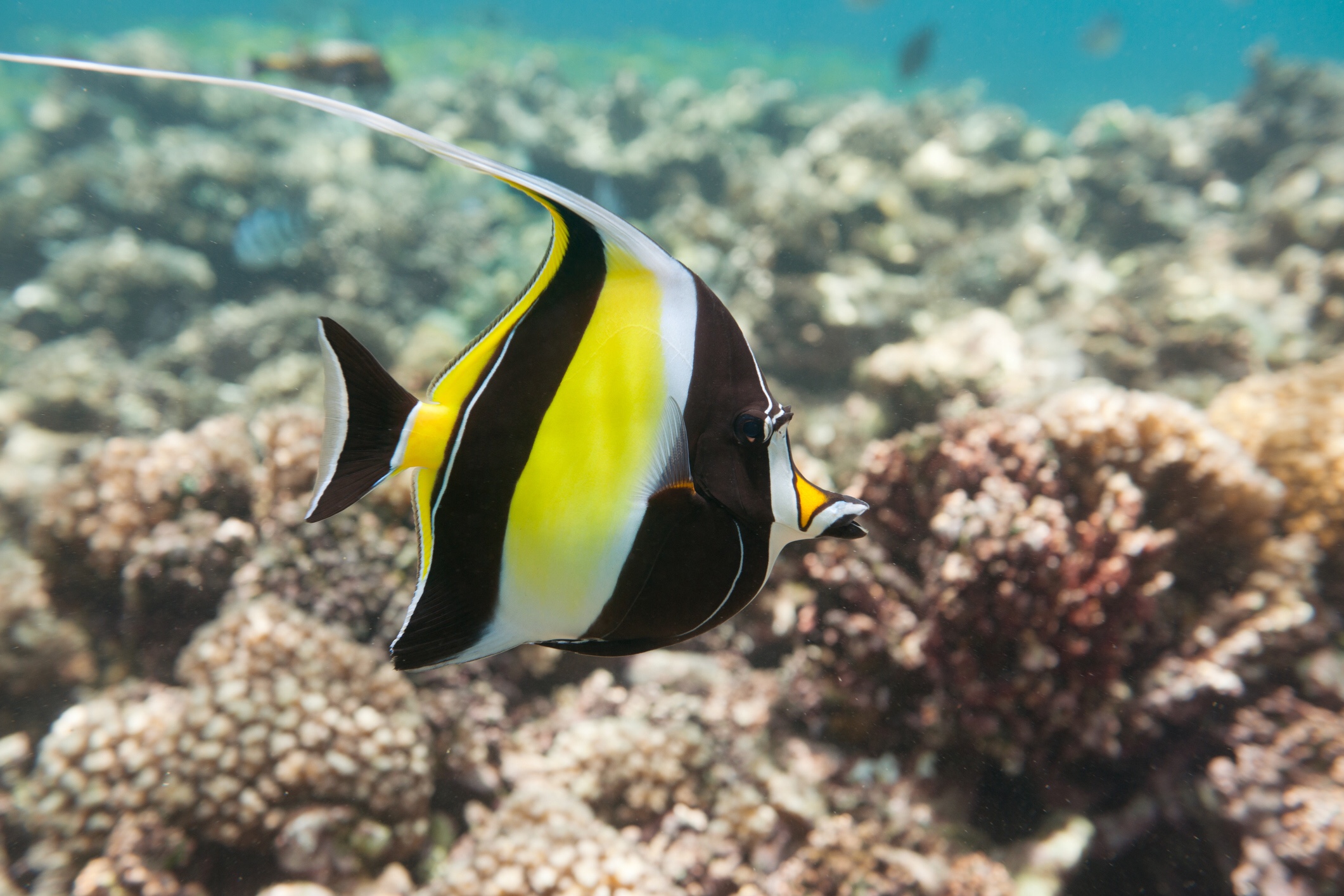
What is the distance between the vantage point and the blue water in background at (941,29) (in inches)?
1078

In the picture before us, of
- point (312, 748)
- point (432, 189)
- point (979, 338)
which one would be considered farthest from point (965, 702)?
point (432, 189)

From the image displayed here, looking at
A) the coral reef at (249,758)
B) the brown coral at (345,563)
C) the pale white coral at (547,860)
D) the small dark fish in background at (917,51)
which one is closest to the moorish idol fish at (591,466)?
the pale white coral at (547,860)

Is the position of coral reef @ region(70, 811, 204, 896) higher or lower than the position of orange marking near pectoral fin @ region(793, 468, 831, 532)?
lower

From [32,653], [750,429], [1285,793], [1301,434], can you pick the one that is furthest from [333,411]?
[1301,434]

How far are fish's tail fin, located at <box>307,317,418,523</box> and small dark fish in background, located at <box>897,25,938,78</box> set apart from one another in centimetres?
1560

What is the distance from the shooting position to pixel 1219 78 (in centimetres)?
4228

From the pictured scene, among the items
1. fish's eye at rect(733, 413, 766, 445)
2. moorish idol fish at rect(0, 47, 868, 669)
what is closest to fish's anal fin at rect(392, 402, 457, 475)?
moorish idol fish at rect(0, 47, 868, 669)

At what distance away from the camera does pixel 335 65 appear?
766cm

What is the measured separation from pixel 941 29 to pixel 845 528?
21.4 m

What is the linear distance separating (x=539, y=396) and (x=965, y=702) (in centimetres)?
219

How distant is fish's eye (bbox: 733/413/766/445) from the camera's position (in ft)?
2.66

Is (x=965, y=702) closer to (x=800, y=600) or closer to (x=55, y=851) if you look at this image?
(x=800, y=600)

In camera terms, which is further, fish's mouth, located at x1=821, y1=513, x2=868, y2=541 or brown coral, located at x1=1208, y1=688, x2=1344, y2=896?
brown coral, located at x1=1208, y1=688, x2=1344, y2=896

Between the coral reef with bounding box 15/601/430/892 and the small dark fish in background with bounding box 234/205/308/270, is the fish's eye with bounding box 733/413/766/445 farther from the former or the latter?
the small dark fish in background with bounding box 234/205/308/270
